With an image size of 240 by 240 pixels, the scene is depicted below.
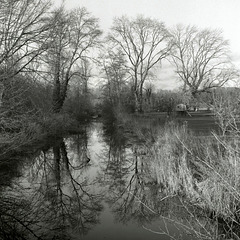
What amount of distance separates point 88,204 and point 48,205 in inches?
43.8

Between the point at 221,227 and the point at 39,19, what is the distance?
1304cm

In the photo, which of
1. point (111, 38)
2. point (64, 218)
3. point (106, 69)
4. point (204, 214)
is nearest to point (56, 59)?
point (64, 218)

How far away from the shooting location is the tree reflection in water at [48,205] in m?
5.97

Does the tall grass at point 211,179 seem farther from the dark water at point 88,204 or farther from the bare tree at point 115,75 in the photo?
the bare tree at point 115,75

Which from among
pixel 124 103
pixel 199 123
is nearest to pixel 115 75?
pixel 124 103

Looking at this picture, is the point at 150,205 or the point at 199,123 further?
the point at 199,123

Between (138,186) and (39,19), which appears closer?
(138,186)

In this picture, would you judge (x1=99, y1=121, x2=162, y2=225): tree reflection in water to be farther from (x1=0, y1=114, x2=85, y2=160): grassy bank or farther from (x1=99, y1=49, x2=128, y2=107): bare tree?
(x1=99, y1=49, x2=128, y2=107): bare tree

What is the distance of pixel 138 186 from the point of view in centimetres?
908

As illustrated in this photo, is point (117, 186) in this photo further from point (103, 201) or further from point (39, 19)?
point (39, 19)

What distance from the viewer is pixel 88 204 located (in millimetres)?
7547

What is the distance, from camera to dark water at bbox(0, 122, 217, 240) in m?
5.91

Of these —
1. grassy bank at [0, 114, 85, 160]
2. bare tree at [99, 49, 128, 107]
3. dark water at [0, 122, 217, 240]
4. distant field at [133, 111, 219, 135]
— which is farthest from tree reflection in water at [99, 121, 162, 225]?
bare tree at [99, 49, 128, 107]

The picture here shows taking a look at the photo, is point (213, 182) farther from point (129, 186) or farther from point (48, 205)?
point (48, 205)
